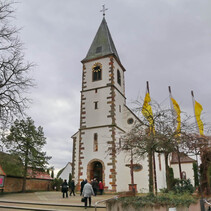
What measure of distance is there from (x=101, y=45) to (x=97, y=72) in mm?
4846

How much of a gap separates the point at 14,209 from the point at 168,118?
9562mm

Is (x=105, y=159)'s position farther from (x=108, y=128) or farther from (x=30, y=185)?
(x=30, y=185)

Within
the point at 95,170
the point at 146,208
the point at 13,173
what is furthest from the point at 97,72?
the point at 146,208

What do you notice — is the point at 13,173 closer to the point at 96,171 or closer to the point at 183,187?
the point at 96,171

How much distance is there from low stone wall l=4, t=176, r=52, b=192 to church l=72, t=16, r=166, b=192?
660 cm

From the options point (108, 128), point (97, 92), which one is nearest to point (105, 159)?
point (108, 128)

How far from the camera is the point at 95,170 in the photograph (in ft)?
80.7

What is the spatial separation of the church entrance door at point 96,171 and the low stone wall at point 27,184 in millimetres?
8546

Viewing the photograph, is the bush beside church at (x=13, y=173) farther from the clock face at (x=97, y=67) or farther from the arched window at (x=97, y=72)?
the clock face at (x=97, y=67)

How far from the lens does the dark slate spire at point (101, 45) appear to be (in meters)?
30.1

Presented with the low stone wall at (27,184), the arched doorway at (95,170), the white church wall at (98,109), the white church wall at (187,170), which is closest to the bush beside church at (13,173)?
the low stone wall at (27,184)

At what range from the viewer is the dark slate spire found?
30.1m

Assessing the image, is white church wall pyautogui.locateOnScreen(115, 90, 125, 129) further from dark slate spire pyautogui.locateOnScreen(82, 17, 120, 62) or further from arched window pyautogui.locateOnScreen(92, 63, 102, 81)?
dark slate spire pyautogui.locateOnScreen(82, 17, 120, 62)

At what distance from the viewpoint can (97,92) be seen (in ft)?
90.6
